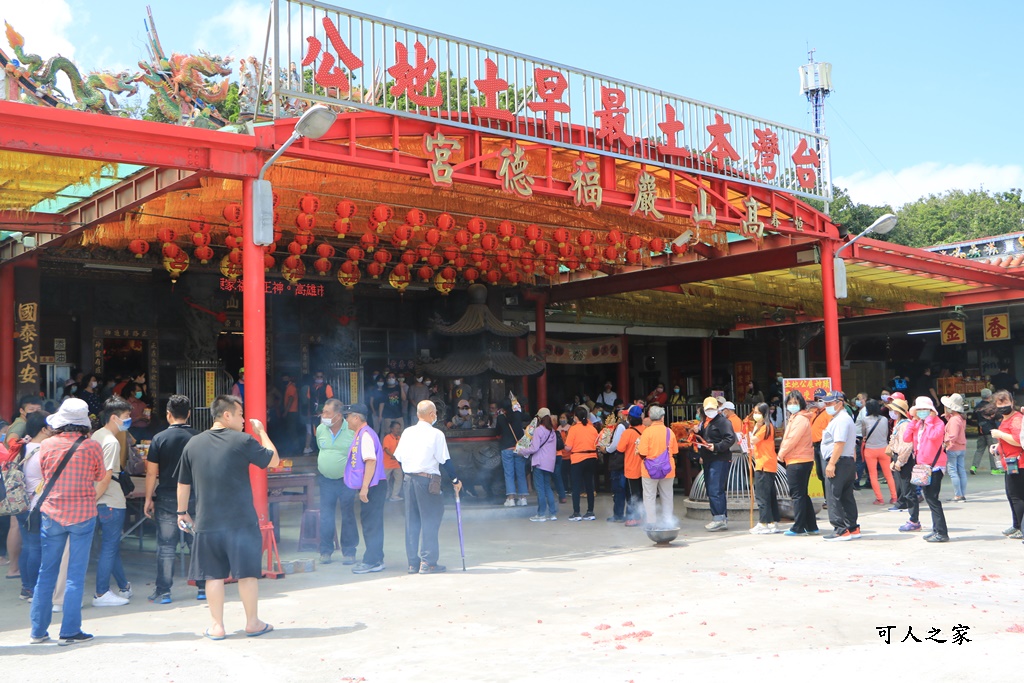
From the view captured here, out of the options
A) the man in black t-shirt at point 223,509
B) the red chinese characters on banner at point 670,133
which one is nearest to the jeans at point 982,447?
the red chinese characters on banner at point 670,133

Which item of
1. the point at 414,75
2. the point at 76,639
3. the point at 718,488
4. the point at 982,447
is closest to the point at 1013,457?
the point at 718,488

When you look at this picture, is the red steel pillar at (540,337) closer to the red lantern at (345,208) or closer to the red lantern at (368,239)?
the red lantern at (368,239)

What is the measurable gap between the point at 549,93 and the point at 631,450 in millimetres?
4568

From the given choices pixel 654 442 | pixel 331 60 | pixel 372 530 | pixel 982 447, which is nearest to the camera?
pixel 372 530

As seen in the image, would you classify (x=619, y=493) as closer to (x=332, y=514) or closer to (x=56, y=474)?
(x=332, y=514)

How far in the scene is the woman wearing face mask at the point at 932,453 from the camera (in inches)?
378

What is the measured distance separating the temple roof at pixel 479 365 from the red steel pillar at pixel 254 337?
22.5 ft

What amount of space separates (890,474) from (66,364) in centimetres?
1328

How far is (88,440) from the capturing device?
6512mm

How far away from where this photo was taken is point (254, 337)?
903 cm

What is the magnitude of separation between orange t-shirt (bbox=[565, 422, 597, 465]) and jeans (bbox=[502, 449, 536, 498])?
111cm

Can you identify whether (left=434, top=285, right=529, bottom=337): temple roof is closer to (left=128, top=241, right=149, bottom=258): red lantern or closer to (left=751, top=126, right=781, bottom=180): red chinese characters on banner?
(left=128, top=241, right=149, bottom=258): red lantern

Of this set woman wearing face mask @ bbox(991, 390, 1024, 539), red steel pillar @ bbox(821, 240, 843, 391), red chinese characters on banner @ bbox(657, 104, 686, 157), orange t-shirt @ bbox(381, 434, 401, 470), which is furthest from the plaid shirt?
red steel pillar @ bbox(821, 240, 843, 391)

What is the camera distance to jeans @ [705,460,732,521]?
11.3 m
